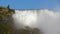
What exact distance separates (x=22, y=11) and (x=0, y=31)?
1.43 ft

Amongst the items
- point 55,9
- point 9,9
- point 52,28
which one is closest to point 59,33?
point 52,28

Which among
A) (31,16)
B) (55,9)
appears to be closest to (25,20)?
(31,16)

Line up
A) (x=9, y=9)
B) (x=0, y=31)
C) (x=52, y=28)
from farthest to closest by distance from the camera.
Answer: (x=52, y=28) → (x=9, y=9) → (x=0, y=31)

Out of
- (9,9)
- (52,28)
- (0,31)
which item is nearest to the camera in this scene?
(0,31)

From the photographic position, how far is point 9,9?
2.01 metres

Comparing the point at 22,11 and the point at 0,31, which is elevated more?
the point at 22,11

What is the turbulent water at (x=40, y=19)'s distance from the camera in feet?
7.02

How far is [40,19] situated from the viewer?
2.22 m

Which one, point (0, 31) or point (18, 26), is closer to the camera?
point (0, 31)

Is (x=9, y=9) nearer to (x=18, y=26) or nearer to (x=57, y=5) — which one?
(x=18, y=26)

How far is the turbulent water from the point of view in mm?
2141

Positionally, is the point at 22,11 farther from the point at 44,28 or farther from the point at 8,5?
the point at 44,28

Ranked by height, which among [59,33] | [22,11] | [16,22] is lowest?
[59,33]

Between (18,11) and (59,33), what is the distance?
1.92 feet
